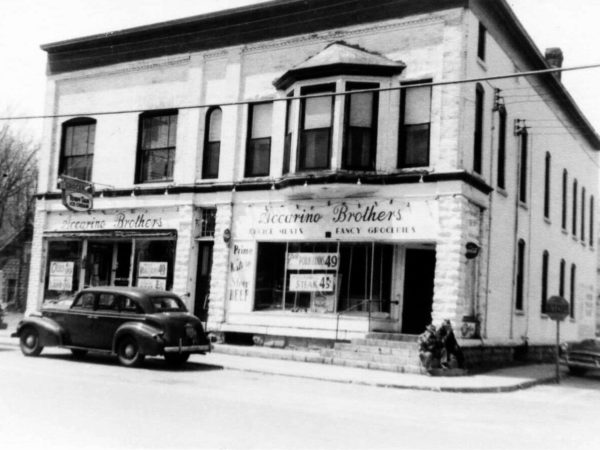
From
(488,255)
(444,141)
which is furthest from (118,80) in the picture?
(488,255)

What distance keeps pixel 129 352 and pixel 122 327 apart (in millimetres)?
568

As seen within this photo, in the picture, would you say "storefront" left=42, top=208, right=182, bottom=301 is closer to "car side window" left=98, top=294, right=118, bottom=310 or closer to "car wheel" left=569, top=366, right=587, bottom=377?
"car side window" left=98, top=294, right=118, bottom=310

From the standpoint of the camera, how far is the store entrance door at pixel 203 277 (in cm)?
2202

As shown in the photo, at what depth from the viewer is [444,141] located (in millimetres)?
18000

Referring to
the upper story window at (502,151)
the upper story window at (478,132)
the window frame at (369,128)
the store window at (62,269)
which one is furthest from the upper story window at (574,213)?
the store window at (62,269)

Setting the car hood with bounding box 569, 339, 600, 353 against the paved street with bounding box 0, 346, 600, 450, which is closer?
the paved street with bounding box 0, 346, 600, 450

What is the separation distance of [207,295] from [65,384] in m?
10.7

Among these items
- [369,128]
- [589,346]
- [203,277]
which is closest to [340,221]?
[369,128]

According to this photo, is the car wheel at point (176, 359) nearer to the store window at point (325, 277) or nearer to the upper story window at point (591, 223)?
the store window at point (325, 277)

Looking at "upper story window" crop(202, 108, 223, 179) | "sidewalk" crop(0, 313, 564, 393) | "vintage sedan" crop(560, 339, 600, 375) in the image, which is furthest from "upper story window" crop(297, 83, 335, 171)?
"vintage sedan" crop(560, 339, 600, 375)

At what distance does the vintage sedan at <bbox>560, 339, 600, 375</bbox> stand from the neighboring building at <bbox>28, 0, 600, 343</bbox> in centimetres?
168

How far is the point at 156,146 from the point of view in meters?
23.3

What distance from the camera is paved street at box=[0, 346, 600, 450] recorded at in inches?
299

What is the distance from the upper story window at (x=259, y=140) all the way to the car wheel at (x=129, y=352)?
782 cm
